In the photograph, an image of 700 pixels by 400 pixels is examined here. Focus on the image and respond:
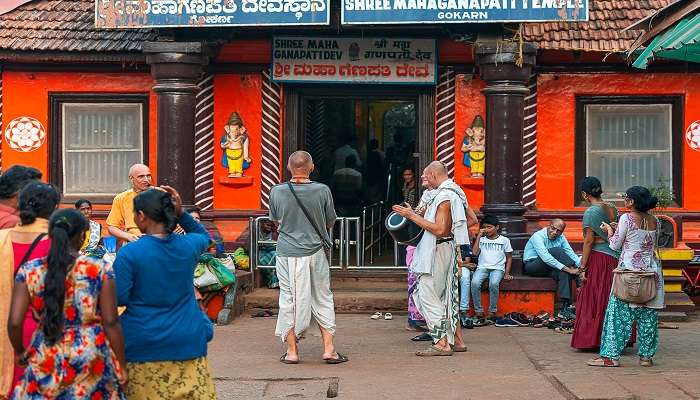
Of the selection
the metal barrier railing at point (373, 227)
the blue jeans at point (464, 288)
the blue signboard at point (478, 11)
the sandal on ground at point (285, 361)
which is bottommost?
the sandal on ground at point (285, 361)

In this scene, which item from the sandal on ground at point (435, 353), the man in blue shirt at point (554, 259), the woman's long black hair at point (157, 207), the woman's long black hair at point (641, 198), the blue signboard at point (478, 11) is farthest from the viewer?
the man in blue shirt at point (554, 259)

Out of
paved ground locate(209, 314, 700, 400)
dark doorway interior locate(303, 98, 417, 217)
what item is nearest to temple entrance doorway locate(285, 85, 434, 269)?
dark doorway interior locate(303, 98, 417, 217)

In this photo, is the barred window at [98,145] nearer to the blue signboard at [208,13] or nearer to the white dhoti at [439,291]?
the blue signboard at [208,13]

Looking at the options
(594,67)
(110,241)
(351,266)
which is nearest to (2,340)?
(110,241)

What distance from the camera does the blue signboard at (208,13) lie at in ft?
45.0

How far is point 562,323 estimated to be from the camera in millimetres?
13414

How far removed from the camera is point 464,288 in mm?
13852

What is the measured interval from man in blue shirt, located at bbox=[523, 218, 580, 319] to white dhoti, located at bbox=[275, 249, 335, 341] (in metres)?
3.95

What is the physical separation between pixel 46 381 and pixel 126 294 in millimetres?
637

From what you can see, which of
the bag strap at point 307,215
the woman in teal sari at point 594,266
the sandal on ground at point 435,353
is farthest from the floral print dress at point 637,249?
the bag strap at point 307,215

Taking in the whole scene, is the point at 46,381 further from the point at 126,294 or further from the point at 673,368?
the point at 673,368

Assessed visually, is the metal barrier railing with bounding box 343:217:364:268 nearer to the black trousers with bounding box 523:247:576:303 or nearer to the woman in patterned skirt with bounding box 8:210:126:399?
the black trousers with bounding box 523:247:576:303

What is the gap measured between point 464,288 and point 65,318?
27.1ft

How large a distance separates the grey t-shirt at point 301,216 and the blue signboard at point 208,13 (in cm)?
341
